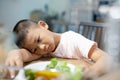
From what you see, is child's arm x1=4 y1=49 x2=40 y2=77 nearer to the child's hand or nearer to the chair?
the child's hand

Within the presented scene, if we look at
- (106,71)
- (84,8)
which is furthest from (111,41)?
(84,8)

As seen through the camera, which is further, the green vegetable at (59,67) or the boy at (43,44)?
the boy at (43,44)

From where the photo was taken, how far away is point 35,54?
0.42 m

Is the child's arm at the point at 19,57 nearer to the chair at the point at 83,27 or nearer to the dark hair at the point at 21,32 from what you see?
the dark hair at the point at 21,32

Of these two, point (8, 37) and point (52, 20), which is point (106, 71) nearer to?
point (8, 37)

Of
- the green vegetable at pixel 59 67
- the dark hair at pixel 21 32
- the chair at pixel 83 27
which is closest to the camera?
the green vegetable at pixel 59 67

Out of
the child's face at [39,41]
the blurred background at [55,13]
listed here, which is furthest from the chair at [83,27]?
the child's face at [39,41]

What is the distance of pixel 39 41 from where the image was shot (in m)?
0.38

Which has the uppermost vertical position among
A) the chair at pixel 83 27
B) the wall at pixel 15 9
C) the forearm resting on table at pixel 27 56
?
the wall at pixel 15 9

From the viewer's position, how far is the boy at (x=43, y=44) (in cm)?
36

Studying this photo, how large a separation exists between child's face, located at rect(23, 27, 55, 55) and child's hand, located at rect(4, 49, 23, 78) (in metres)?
0.02

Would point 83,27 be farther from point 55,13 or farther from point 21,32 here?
point 21,32

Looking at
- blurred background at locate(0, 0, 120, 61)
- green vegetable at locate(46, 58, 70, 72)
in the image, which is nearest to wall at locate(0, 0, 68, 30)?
blurred background at locate(0, 0, 120, 61)

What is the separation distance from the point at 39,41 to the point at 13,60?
56 millimetres
